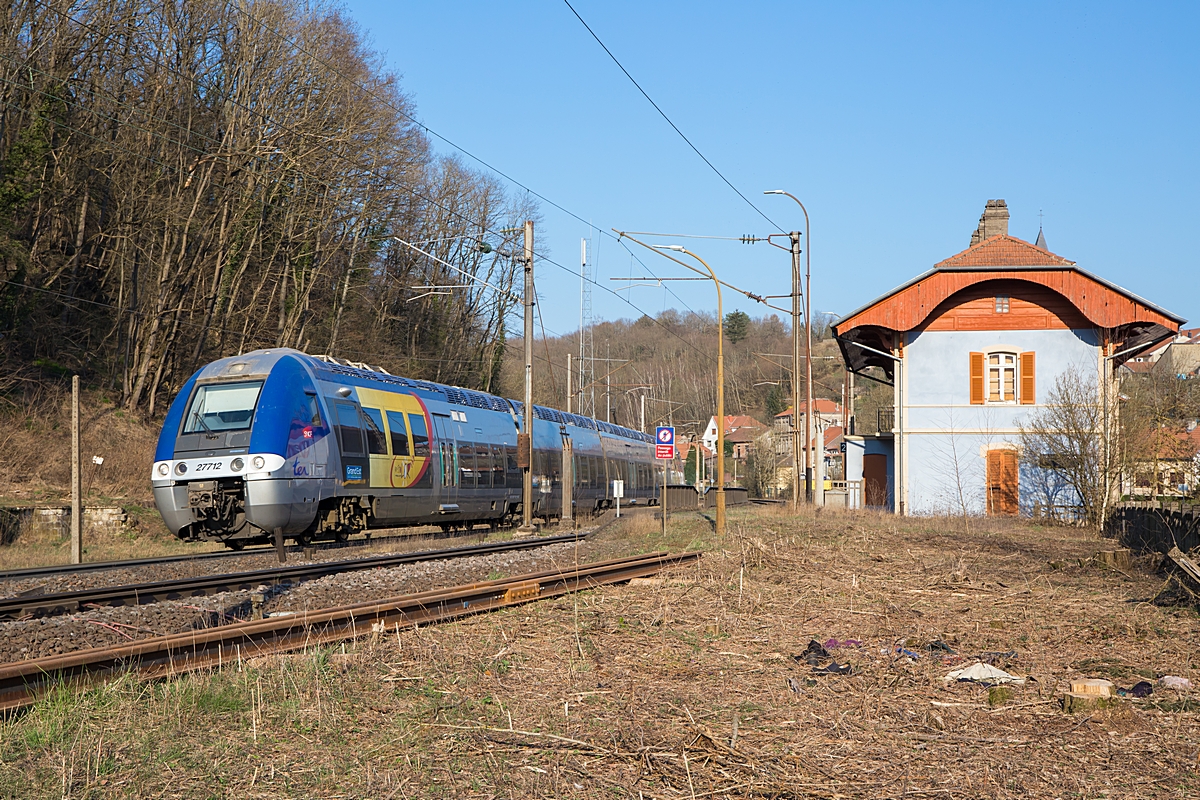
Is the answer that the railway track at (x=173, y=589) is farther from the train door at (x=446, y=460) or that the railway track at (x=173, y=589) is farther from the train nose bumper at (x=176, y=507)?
the train door at (x=446, y=460)

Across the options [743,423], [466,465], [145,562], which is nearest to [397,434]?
[466,465]

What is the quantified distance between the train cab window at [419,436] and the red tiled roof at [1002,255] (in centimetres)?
1887

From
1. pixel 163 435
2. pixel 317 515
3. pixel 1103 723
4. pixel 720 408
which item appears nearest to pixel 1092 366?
pixel 720 408

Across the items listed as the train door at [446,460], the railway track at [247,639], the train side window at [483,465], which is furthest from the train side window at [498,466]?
the railway track at [247,639]

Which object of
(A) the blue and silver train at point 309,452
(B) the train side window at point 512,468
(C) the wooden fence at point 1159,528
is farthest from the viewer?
(B) the train side window at point 512,468

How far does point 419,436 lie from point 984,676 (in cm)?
1580

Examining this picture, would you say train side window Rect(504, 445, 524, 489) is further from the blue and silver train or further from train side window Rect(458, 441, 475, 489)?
train side window Rect(458, 441, 475, 489)

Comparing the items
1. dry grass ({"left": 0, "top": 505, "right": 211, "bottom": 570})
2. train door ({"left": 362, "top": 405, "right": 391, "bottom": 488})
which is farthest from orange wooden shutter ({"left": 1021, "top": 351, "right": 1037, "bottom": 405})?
dry grass ({"left": 0, "top": 505, "right": 211, "bottom": 570})

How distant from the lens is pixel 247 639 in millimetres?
8047

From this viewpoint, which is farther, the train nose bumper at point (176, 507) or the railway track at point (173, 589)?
the train nose bumper at point (176, 507)

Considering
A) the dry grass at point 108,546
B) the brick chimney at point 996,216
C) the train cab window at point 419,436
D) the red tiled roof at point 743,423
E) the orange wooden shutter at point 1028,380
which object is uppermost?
the brick chimney at point 996,216

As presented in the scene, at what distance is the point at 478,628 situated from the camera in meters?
9.75

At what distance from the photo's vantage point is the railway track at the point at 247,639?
21.7 feet

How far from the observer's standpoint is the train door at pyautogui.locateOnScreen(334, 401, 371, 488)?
748 inches
